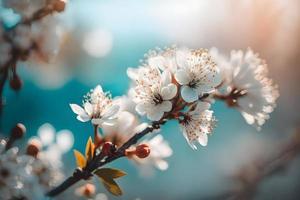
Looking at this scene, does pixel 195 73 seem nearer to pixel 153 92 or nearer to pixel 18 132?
pixel 153 92

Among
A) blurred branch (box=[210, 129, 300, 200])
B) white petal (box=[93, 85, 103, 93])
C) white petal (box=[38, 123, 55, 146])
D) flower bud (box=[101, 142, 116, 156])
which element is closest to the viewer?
flower bud (box=[101, 142, 116, 156])

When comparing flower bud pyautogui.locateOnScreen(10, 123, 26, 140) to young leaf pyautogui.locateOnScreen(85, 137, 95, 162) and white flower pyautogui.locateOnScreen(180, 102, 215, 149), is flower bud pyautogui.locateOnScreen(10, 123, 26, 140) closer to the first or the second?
young leaf pyautogui.locateOnScreen(85, 137, 95, 162)

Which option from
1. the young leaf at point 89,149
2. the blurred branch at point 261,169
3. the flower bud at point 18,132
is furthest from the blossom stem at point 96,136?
the blurred branch at point 261,169

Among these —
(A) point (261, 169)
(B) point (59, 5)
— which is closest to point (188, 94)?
(B) point (59, 5)

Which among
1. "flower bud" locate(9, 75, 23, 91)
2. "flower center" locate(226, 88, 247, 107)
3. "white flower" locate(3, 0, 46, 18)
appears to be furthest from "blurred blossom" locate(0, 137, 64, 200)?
"flower center" locate(226, 88, 247, 107)

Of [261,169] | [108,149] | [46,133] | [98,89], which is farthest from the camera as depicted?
[261,169]
